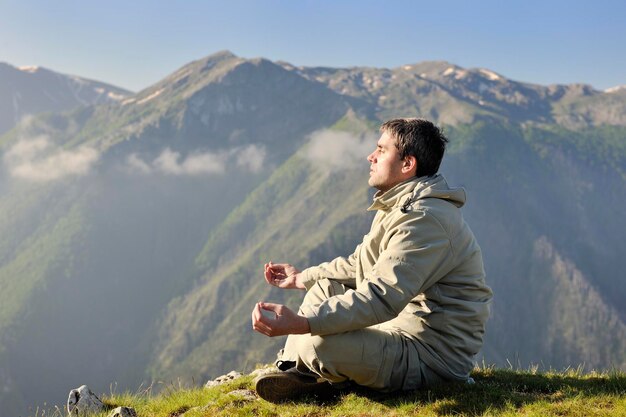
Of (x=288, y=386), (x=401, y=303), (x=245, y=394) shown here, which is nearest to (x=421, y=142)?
(x=401, y=303)

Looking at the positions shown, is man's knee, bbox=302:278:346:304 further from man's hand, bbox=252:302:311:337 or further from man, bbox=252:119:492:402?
man's hand, bbox=252:302:311:337

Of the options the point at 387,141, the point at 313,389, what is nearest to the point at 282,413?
the point at 313,389

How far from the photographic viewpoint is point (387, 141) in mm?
7656

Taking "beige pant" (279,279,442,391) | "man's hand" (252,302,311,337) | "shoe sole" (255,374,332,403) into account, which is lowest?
"shoe sole" (255,374,332,403)

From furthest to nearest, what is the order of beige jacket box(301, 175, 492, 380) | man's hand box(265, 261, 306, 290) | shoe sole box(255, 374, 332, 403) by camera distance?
man's hand box(265, 261, 306, 290), shoe sole box(255, 374, 332, 403), beige jacket box(301, 175, 492, 380)

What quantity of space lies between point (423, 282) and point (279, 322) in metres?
1.88

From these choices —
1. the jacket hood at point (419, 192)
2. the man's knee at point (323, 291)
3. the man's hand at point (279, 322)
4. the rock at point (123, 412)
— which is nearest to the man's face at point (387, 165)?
the jacket hood at point (419, 192)

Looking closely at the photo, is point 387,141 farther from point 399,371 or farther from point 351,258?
point 399,371

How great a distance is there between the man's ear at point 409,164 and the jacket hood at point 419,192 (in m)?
0.14

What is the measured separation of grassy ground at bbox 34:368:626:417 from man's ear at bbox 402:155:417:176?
3.13m

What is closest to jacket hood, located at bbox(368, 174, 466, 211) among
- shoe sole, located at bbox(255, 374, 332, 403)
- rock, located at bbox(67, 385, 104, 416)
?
shoe sole, located at bbox(255, 374, 332, 403)

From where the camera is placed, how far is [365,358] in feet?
23.4

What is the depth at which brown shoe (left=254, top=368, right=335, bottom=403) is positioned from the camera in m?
7.81

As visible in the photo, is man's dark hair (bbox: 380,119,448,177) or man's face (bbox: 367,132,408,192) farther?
man's face (bbox: 367,132,408,192)
